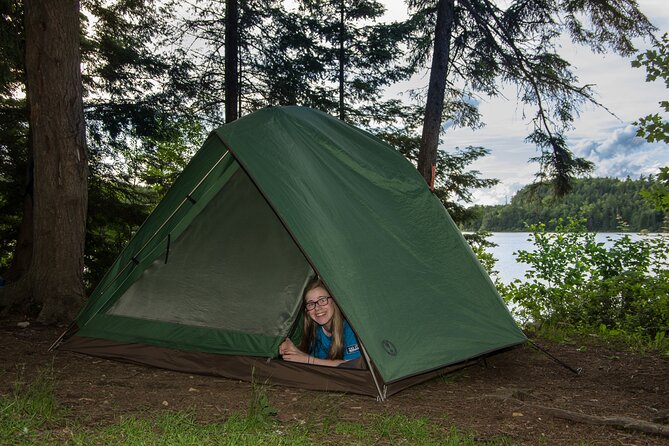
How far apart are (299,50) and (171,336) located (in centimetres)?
855

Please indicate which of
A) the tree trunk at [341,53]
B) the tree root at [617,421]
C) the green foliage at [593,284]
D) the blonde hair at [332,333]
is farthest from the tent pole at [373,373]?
the tree trunk at [341,53]

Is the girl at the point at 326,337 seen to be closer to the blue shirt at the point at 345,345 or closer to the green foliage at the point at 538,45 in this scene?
the blue shirt at the point at 345,345

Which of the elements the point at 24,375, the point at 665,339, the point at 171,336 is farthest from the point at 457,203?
the point at 24,375

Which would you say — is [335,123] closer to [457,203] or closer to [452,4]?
[452,4]

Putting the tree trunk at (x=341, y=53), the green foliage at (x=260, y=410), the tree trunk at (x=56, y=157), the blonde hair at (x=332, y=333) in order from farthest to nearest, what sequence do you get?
the tree trunk at (x=341, y=53)
the tree trunk at (x=56, y=157)
the blonde hair at (x=332, y=333)
the green foliage at (x=260, y=410)

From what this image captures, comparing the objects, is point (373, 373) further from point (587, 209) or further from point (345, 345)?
point (587, 209)

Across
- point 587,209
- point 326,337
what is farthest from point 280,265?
point 587,209

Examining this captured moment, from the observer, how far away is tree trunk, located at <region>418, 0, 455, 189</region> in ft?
29.5

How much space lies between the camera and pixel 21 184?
8648 millimetres

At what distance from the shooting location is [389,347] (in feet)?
12.3

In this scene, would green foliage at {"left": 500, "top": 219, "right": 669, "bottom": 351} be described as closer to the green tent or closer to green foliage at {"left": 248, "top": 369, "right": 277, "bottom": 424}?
the green tent

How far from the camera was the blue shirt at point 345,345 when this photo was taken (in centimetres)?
406

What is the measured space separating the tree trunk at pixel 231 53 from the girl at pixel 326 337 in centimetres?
658

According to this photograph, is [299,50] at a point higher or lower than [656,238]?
higher
